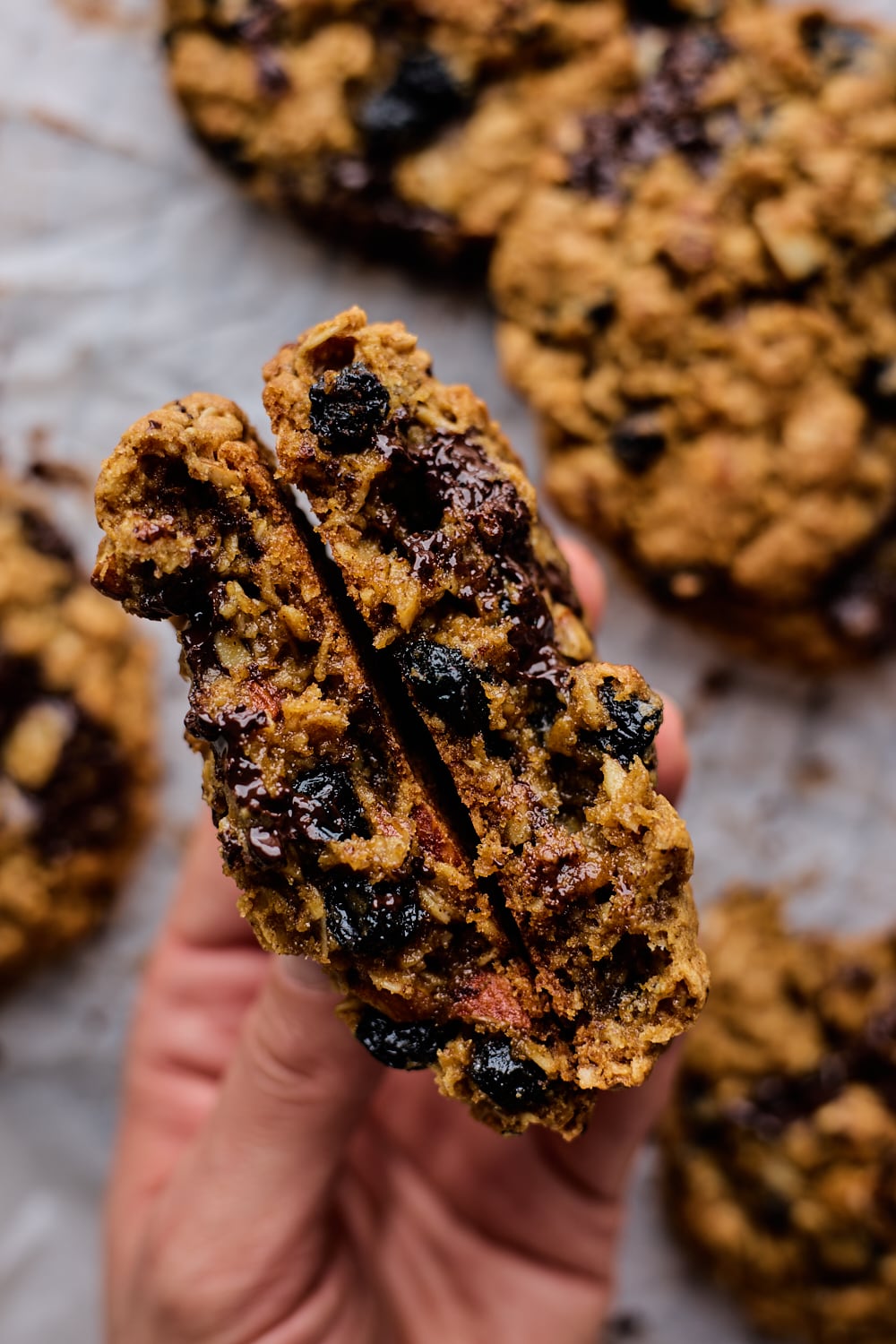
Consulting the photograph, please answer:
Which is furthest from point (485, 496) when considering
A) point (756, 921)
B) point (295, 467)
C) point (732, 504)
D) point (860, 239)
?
point (756, 921)

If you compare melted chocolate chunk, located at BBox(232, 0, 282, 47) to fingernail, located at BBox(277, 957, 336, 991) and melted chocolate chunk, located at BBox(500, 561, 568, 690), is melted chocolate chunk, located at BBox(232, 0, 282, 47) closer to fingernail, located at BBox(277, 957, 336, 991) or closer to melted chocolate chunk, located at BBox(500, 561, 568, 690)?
melted chocolate chunk, located at BBox(500, 561, 568, 690)

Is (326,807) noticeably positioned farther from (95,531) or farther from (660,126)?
(660,126)

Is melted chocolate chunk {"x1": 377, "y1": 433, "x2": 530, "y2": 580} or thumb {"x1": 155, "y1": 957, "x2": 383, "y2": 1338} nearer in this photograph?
melted chocolate chunk {"x1": 377, "y1": 433, "x2": 530, "y2": 580}

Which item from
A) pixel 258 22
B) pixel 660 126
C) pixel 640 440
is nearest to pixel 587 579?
pixel 640 440

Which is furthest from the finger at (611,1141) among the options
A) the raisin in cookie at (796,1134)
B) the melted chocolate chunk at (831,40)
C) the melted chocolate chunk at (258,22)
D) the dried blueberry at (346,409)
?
the melted chocolate chunk at (258,22)

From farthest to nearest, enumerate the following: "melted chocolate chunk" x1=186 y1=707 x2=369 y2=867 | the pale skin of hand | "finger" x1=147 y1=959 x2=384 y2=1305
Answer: the pale skin of hand
"finger" x1=147 y1=959 x2=384 y2=1305
"melted chocolate chunk" x1=186 y1=707 x2=369 y2=867

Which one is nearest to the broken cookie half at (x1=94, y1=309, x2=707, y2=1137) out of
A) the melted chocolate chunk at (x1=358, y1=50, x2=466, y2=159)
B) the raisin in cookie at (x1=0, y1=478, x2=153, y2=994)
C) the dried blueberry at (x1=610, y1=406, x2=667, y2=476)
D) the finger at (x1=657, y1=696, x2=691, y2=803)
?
the finger at (x1=657, y1=696, x2=691, y2=803)
